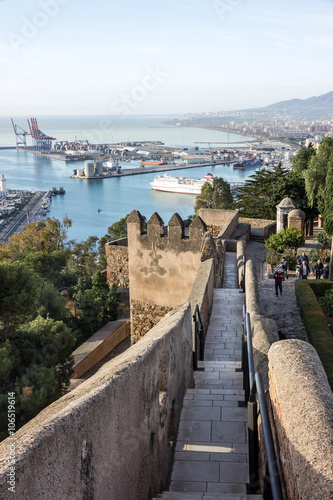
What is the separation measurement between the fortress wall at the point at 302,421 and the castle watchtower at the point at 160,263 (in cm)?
740

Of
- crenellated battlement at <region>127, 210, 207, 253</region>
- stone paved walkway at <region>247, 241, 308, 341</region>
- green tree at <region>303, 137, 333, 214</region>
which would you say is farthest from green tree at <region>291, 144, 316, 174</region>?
crenellated battlement at <region>127, 210, 207, 253</region>

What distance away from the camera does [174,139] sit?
195125 millimetres

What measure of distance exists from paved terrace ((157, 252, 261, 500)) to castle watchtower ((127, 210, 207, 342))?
172 inches

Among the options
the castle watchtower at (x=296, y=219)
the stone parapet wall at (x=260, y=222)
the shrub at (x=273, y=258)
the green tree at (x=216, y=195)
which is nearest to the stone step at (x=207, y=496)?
the shrub at (x=273, y=258)

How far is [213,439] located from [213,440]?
0.01m

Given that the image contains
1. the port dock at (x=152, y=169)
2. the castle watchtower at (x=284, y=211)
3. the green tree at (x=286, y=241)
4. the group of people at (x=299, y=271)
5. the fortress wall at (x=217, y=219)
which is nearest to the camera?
the group of people at (x=299, y=271)

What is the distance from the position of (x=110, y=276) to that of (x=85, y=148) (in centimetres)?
12224

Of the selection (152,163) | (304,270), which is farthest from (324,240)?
(152,163)

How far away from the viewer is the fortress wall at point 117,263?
62.3 ft

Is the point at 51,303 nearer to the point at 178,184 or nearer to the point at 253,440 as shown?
the point at 253,440

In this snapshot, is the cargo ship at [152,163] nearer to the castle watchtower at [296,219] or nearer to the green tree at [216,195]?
the green tree at [216,195]

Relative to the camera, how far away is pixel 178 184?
8781 centimetres

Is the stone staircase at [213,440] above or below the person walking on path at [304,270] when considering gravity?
above

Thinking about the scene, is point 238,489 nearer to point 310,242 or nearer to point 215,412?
point 215,412
